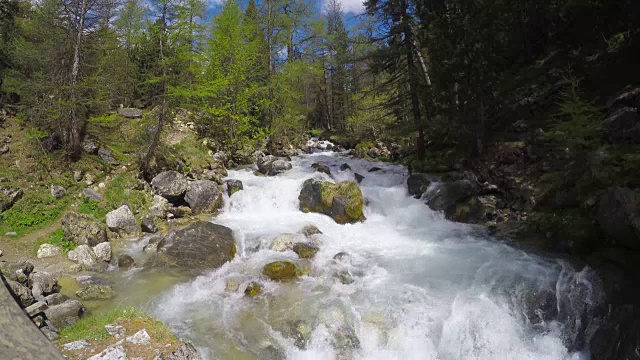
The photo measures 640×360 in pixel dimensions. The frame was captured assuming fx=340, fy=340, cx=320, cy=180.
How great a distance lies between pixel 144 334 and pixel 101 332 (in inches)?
24.6

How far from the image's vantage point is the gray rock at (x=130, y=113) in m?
17.8

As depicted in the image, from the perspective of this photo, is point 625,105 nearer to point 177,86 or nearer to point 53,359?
point 53,359

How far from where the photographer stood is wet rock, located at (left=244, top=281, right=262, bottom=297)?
8.00m

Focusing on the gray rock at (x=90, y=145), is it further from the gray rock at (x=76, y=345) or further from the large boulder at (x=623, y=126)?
the large boulder at (x=623, y=126)

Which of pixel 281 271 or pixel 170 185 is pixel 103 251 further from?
pixel 281 271

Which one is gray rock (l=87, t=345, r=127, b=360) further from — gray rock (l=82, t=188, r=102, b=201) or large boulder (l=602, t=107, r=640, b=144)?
large boulder (l=602, t=107, r=640, b=144)

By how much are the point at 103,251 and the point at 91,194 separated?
3281mm

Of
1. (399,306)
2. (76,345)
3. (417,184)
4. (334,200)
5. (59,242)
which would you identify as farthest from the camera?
(417,184)

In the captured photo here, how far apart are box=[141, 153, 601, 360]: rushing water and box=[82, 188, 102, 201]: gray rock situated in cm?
578

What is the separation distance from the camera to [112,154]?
46.9ft

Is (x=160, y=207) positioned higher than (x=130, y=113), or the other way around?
(x=130, y=113)

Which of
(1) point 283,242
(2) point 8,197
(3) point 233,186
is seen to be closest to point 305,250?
(1) point 283,242

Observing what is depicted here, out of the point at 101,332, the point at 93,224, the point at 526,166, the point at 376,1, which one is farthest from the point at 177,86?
the point at 526,166

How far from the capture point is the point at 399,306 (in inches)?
284
